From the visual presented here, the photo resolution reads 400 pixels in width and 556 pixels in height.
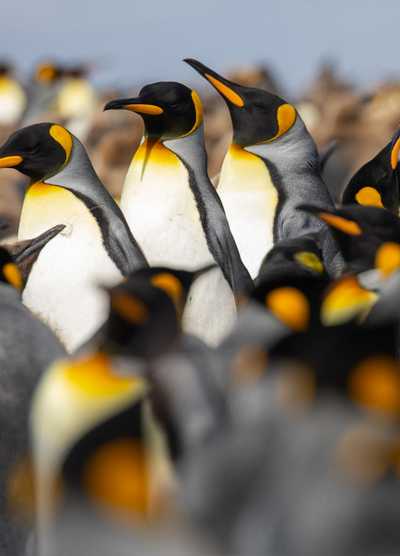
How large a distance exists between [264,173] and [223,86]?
53cm

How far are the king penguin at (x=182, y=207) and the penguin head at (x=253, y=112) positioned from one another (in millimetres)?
435

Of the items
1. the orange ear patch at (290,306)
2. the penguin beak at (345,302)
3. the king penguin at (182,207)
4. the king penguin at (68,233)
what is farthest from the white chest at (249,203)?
the orange ear patch at (290,306)

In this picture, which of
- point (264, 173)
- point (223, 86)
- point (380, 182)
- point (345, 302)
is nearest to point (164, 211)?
point (264, 173)

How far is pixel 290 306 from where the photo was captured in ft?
10.7

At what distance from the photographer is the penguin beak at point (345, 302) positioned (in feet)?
11.0

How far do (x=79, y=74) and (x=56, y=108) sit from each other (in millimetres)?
1942

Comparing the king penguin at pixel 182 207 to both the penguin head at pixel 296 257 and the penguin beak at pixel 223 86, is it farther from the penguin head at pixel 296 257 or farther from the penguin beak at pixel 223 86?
the penguin head at pixel 296 257

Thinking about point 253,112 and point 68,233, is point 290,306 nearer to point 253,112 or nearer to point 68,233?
point 68,233

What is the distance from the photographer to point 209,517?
257 centimetres

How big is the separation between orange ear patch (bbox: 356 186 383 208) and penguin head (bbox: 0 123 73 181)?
130 centimetres

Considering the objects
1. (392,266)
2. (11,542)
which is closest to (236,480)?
(392,266)

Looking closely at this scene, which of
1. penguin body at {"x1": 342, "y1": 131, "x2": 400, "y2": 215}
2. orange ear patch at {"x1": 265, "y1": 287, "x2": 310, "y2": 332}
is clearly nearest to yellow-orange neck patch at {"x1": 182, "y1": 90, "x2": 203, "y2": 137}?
penguin body at {"x1": 342, "y1": 131, "x2": 400, "y2": 215}

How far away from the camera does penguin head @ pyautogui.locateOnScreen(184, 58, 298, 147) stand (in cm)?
651

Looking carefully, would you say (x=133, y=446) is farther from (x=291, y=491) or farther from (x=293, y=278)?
(x=293, y=278)
